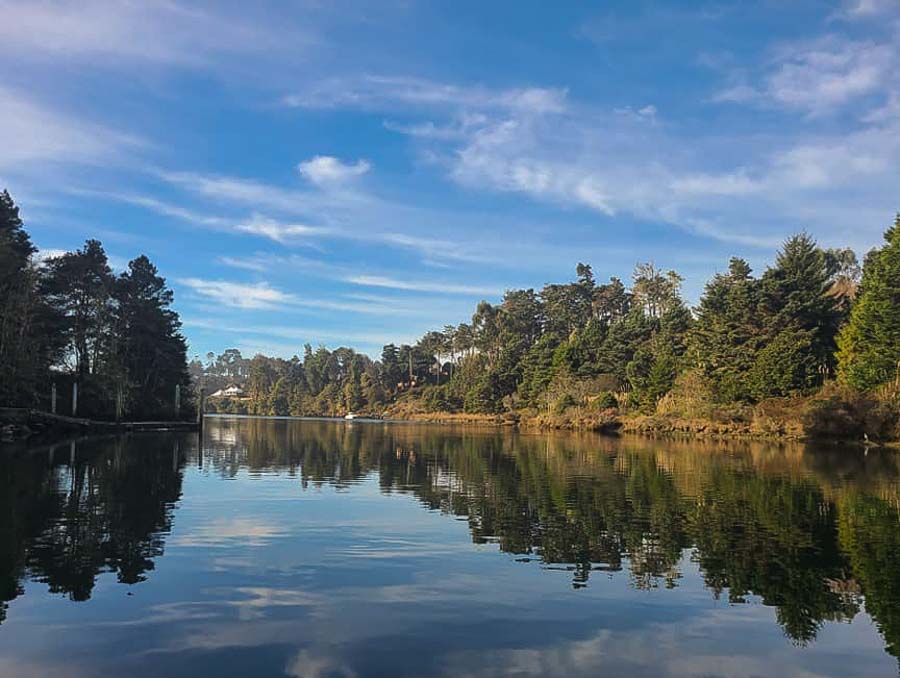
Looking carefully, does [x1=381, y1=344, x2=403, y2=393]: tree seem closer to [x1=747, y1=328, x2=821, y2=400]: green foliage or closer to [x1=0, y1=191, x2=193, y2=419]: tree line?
[x1=0, y1=191, x2=193, y2=419]: tree line

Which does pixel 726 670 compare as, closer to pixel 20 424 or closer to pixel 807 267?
pixel 20 424

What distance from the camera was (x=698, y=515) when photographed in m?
17.9

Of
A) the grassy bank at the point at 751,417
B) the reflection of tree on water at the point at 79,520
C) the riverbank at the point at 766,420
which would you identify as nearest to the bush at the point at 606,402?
the grassy bank at the point at 751,417

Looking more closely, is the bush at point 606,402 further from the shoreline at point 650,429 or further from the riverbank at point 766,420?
the shoreline at point 650,429

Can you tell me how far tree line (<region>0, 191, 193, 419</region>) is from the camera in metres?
41.6

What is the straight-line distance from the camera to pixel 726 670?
7855 mm

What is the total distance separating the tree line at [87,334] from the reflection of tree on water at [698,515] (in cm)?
1700

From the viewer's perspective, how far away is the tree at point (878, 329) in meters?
47.1

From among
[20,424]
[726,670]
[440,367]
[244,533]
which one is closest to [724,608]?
[726,670]

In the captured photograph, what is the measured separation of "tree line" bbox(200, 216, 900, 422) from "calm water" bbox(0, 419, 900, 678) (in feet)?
109

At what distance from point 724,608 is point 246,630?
6.70m

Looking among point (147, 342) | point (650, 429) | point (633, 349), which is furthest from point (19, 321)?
point (633, 349)

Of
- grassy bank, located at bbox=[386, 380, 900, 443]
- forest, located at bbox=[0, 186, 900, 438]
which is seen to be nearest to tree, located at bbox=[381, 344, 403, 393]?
forest, located at bbox=[0, 186, 900, 438]

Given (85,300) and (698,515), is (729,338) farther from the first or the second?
(85,300)
